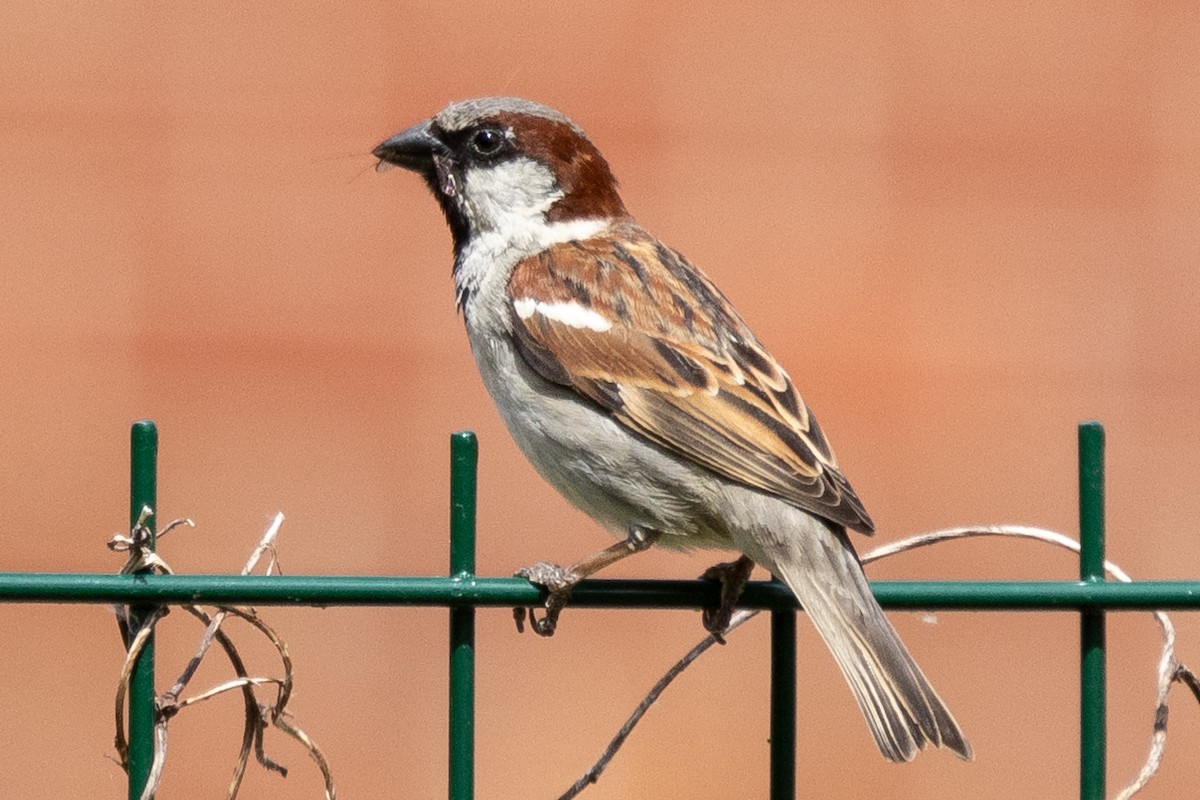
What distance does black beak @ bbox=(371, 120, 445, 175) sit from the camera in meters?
3.12

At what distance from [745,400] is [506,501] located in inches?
53.2

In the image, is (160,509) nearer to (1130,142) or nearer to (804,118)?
(804,118)

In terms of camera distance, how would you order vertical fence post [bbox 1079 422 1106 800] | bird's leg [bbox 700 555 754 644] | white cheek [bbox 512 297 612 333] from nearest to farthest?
1. vertical fence post [bbox 1079 422 1106 800]
2. bird's leg [bbox 700 555 754 644]
3. white cheek [bbox 512 297 612 333]

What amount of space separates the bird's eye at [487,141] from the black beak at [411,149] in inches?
2.0

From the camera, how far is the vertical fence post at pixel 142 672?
1.91 metres

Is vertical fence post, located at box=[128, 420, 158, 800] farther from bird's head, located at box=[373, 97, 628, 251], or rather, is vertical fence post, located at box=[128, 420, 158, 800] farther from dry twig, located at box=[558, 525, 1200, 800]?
bird's head, located at box=[373, 97, 628, 251]

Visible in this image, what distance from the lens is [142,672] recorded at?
6.35 feet

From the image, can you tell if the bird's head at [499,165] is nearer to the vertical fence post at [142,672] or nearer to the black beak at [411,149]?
the black beak at [411,149]

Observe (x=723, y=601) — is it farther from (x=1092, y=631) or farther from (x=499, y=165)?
(x=499, y=165)

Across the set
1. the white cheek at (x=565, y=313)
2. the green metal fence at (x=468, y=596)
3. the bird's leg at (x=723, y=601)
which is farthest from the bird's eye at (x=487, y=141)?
the green metal fence at (x=468, y=596)

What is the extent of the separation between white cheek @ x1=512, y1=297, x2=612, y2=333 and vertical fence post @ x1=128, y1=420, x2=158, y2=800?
0.95 meters

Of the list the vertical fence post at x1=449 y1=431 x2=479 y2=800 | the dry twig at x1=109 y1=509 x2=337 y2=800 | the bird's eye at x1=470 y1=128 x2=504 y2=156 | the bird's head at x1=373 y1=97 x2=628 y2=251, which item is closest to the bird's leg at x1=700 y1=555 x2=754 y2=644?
the vertical fence post at x1=449 y1=431 x2=479 y2=800

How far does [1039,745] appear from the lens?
Result: 411cm

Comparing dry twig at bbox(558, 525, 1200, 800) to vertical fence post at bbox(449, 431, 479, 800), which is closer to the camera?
vertical fence post at bbox(449, 431, 479, 800)
